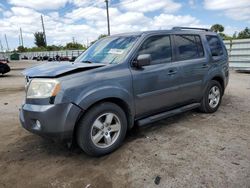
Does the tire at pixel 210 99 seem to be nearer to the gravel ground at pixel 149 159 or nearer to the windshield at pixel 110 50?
the gravel ground at pixel 149 159

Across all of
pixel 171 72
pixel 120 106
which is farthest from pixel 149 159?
pixel 171 72

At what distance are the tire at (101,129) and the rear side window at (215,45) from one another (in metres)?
2.75

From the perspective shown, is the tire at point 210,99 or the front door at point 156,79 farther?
the tire at point 210,99

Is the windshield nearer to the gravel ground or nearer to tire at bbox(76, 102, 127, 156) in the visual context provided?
tire at bbox(76, 102, 127, 156)

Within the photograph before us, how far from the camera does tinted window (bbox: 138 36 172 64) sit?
398 centimetres

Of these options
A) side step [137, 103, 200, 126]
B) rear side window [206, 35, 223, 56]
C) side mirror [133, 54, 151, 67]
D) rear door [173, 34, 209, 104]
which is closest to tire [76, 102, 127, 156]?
side step [137, 103, 200, 126]

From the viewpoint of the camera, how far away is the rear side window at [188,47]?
175 inches

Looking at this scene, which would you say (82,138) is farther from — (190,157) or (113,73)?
(190,157)

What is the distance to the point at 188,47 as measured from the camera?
467 centimetres

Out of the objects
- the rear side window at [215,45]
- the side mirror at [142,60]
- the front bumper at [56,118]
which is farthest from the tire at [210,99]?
the front bumper at [56,118]

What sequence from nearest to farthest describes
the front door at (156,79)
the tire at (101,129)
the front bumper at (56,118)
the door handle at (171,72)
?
the front bumper at (56,118), the tire at (101,129), the front door at (156,79), the door handle at (171,72)

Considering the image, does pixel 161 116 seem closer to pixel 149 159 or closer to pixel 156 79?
pixel 156 79

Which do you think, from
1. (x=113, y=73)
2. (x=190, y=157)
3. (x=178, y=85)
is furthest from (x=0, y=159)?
(x=178, y=85)

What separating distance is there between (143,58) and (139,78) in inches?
13.1
